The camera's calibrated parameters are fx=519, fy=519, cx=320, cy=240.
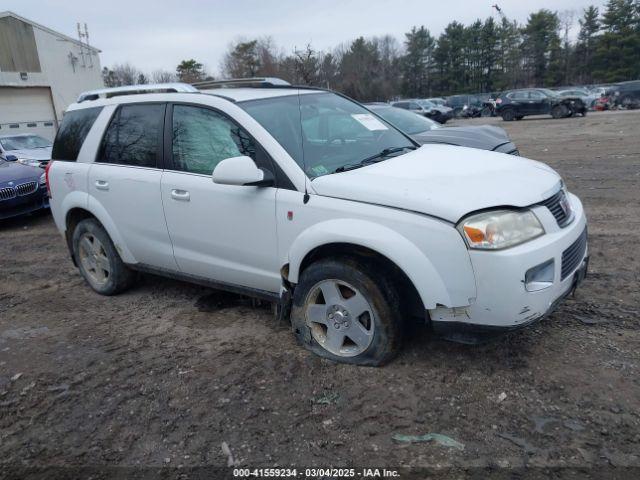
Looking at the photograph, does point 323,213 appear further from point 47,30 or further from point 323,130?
point 47,30

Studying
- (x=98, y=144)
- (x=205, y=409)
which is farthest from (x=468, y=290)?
(x=98, y=144)

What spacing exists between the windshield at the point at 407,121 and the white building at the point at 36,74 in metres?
22.6

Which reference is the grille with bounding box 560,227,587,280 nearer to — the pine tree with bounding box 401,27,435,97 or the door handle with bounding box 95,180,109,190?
the door handle with bounding box 95,180,109,190

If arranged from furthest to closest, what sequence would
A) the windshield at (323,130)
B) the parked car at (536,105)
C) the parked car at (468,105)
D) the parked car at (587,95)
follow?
the parked car at (468,105)
the parked car at (587,95)
the parked car at (536,105)
the windshield at (323,130)

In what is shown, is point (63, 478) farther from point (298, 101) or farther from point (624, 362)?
point (624, 362)

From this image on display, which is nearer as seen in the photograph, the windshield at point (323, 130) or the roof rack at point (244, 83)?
the windshield at point (323, 130)

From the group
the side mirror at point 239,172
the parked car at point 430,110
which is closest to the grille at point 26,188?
the side mirror at point 239,172

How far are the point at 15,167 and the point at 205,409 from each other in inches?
320

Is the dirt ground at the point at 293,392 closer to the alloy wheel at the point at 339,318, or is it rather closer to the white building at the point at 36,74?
the alloy wheel at the point at 339,318

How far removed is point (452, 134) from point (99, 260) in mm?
4982

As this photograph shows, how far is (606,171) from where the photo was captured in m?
9.05

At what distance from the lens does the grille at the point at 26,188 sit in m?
8.66

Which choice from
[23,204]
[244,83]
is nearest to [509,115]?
[23,204]

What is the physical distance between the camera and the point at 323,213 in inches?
125
